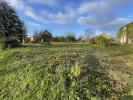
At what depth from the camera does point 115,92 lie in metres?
7.65

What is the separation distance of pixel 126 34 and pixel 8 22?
20.3 metres

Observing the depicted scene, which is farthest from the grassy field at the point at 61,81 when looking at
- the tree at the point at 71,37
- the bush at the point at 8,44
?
the tree at the point at 71,37

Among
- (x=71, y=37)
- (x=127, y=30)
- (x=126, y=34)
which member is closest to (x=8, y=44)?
(x=71, y=37)

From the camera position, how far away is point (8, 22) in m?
22.8

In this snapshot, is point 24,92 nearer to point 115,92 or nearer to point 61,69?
point 61,69

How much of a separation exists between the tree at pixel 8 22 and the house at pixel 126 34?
59.9ft

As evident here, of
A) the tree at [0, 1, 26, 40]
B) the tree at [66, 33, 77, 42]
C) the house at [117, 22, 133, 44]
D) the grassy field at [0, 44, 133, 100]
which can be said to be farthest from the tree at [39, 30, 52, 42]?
the grassy field at [0, 44, 133, 100]

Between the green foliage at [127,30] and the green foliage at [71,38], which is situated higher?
the green foliage at [127,30]

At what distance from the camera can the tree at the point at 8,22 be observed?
74.2 feet

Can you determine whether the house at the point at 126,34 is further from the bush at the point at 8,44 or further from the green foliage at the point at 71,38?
the bush at the point at 8,44

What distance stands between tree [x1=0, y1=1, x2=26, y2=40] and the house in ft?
59.9

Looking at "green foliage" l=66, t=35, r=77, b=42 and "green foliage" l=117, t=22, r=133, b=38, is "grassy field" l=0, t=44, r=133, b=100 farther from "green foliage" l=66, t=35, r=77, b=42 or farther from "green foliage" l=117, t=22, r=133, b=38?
"green foliage" l=66, t=35, r=77, b=42

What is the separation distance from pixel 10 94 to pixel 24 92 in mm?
528

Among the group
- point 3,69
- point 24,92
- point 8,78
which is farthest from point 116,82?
point 3,69
